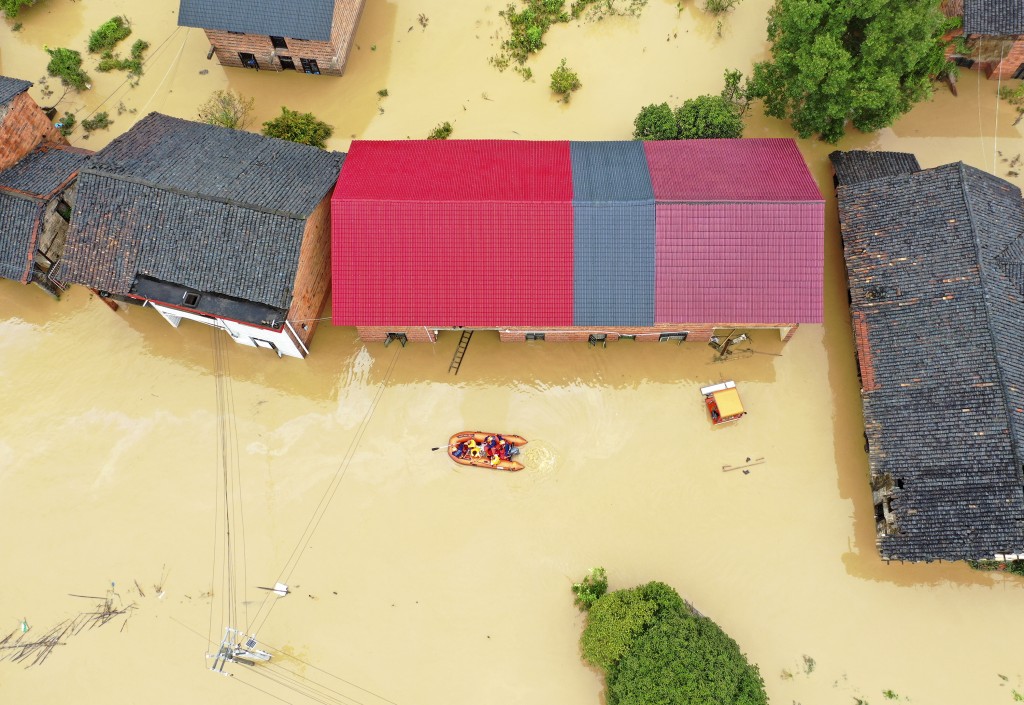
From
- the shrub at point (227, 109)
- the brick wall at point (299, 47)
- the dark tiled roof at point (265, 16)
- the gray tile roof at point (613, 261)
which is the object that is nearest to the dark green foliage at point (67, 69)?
the shrub at point (227, 109)

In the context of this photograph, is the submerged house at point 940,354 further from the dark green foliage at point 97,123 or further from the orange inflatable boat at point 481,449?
the dark green foliage at point 97,123

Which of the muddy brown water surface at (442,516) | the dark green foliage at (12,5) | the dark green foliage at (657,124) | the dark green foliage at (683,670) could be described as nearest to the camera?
the dark green foliage at (683,670)

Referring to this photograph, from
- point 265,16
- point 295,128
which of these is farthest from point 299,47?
point 295,128

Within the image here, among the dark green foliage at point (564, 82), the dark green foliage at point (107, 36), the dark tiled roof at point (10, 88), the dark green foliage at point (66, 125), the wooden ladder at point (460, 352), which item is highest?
the dark green foliage at point (107, 36)

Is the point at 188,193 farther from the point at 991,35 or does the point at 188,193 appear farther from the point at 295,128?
the point at 991,35

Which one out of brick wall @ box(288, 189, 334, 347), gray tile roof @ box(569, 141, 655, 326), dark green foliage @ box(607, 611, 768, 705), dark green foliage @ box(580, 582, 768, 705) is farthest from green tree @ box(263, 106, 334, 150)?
dark green foliage @ box(607, 611, 768, 705)

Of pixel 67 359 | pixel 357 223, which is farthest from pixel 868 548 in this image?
pixel 67 359

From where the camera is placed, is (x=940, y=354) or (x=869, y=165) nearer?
(x=940, y=354)
